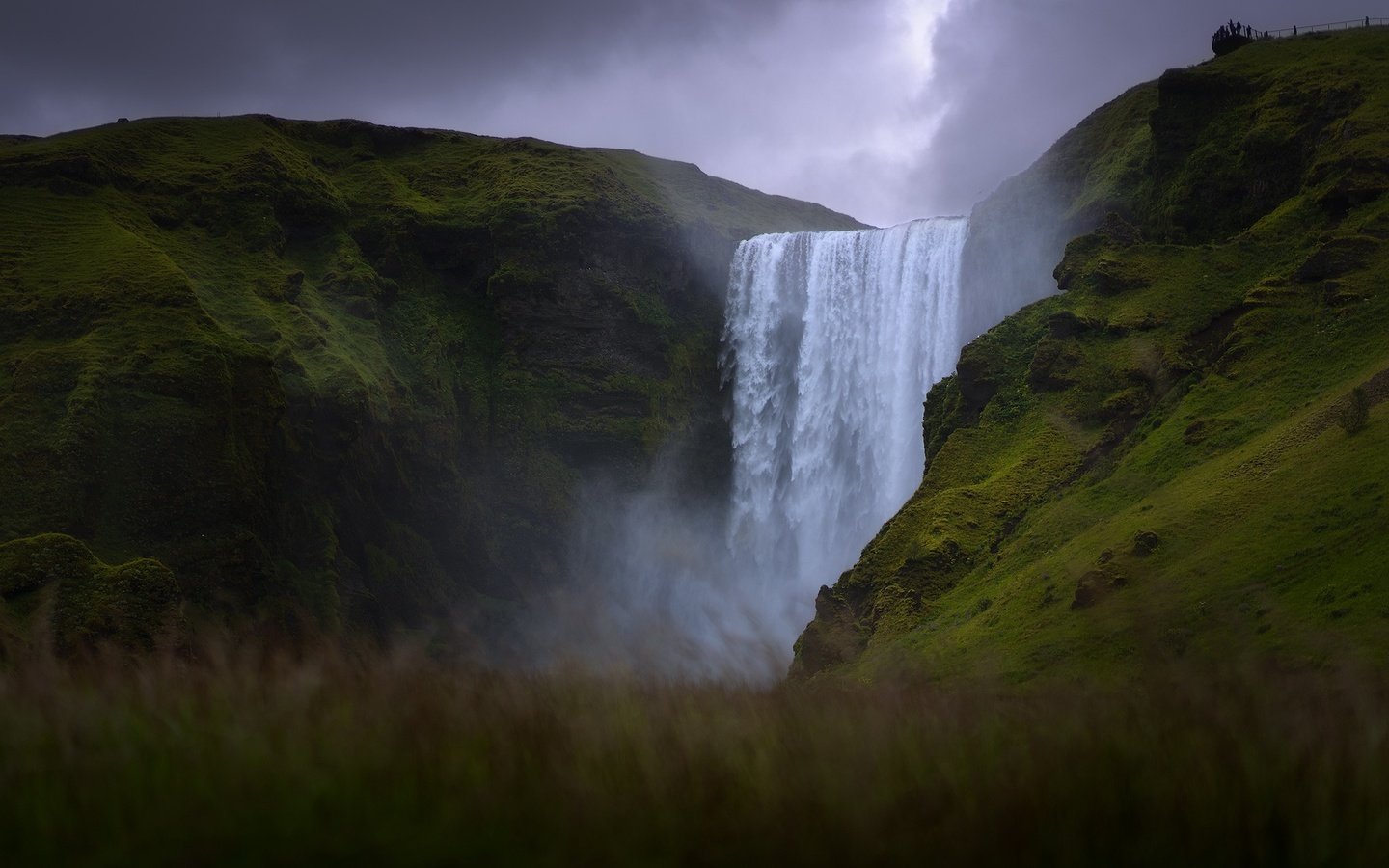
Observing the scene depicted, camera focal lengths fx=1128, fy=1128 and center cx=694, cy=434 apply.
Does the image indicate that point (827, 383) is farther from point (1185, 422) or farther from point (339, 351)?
point (1185, 422)

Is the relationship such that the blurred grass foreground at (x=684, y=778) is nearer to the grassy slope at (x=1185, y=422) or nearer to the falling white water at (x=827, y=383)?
the grassy slope at (x=1185, y=422)

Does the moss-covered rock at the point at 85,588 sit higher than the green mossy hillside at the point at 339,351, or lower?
lower

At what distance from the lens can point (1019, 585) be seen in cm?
2200

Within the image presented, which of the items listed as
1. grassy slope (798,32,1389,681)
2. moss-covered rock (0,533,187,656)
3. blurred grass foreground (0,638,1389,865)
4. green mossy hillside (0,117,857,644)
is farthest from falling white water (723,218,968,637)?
blurred grass foreground (0,638,1389,865)

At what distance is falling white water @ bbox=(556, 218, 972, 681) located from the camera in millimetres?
50594

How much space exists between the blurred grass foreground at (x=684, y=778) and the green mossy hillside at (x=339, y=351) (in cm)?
3173

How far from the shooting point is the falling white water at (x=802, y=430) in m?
50.6

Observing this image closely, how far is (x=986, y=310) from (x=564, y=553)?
80.4 ft

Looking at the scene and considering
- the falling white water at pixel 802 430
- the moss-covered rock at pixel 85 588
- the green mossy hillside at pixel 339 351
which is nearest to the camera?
the moss-covered rock at pixel 85 588

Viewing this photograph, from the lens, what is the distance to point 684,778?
3820 millimetres

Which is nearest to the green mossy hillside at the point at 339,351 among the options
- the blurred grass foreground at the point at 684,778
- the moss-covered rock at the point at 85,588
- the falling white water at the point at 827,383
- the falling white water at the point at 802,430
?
the falling white water at the point at 802,430

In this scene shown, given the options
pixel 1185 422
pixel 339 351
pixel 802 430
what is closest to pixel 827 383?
pixel 802 430

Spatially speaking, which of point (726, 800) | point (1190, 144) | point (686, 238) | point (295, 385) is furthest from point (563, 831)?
point (686, 238)

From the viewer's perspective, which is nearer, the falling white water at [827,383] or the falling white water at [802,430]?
the falling white water at [827,383]
